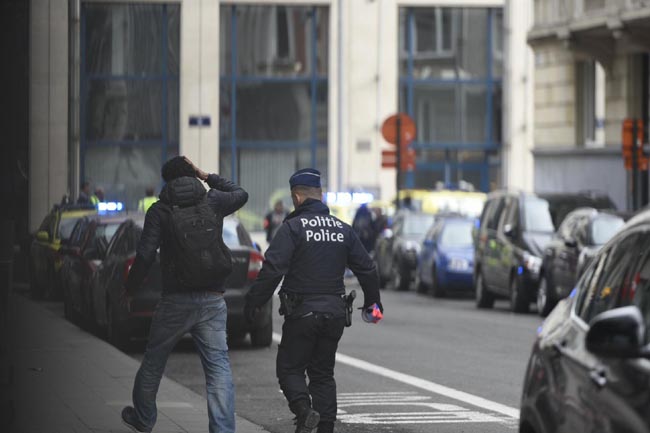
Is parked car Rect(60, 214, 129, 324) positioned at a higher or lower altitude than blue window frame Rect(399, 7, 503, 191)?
lower

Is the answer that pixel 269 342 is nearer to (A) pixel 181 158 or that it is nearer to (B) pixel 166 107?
→ (B) pixel 166 107

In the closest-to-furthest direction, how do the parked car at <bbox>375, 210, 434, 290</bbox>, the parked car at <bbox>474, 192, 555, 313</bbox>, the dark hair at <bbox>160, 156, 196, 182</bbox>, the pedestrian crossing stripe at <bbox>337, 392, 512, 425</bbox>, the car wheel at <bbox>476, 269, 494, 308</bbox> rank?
1. the dark hair at <bbox>160, 156, 196, 182</bbox>
2. the pedestrian crossing stripe at <bbox>337, 392, 512, 425</bbox>
3. the parked car at <bbox>474, 192, 555, 313</bbox>
4. the car wheel at <bbox>476, 269, 494, 308</bbox>
5. the parked car at <bbox>375, 210, 434, 290</bbox>

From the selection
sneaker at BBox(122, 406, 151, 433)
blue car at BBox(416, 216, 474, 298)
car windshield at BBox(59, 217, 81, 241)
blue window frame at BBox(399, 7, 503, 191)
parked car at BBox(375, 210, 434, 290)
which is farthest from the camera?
blue window frame at BBox(399, 7, 503, 191)

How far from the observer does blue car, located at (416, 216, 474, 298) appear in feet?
104

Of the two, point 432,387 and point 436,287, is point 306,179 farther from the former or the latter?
point 436,287

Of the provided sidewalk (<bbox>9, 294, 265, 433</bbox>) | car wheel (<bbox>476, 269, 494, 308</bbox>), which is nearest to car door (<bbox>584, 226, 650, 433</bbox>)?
sidewalk (<bbox>9, 294, 265, 433</bbox>)

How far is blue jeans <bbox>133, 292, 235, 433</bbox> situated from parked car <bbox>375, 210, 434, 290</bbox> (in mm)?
24290

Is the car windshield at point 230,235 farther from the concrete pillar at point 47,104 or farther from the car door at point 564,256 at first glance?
the concrete pillar at point 47,104

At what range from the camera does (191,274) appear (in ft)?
34.2

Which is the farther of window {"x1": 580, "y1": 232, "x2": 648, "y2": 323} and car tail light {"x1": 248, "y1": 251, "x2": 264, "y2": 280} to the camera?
car tail light {"x1": 248, "y1": 251, "x2": 264, "y2": 280}

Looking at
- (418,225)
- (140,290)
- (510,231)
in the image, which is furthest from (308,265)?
(418,225)

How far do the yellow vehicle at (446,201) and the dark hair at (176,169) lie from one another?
93.4 feet

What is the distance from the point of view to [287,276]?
33.7 feet

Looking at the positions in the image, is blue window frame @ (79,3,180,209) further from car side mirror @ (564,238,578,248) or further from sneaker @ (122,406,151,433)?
car side mirror @ (564,238,578,248)
